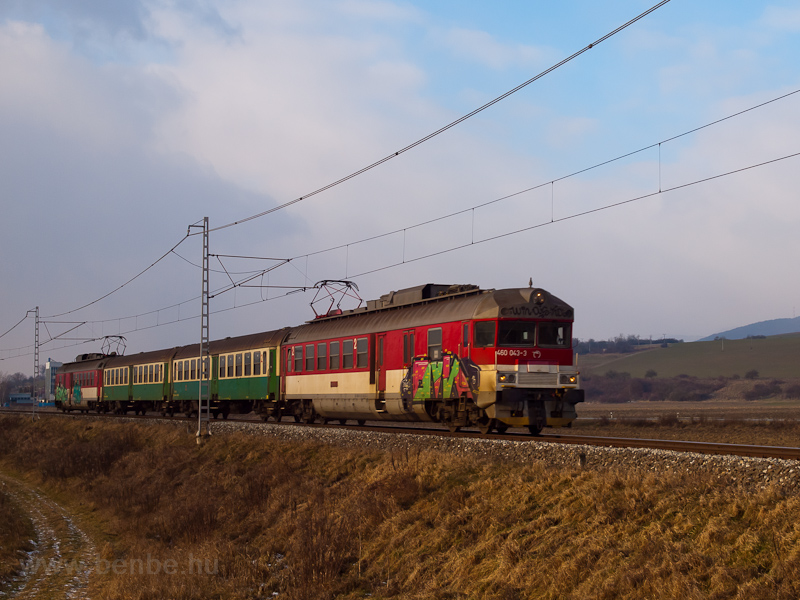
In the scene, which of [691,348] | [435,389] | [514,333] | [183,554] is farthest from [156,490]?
[691,348]

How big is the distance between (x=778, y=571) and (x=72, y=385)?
6488 cm

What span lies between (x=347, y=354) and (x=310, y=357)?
333 cm

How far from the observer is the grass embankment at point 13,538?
66.8 feet

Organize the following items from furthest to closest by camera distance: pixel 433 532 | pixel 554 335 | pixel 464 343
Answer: pixel 554 335, pixel 464 343, pixel 433 532

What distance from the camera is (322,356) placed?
28.2 metres

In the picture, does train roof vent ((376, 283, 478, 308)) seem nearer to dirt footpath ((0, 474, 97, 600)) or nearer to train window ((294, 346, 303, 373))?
train window ((294, 346, 303, 373))

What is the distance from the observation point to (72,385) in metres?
65.2

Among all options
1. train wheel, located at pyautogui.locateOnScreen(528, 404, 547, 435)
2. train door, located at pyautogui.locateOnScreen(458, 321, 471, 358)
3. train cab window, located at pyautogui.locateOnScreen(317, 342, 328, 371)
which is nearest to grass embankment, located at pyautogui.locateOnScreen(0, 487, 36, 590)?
train cab window, located at pyautogui.locateOnScreen(317, 342, 328, 371)

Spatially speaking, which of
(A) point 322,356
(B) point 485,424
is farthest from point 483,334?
(A) point 322,356

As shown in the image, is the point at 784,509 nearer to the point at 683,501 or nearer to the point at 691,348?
the point at 683,501

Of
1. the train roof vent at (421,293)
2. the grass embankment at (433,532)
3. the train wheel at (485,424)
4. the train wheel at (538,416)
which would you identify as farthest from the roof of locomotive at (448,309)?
the grass embankment at (433,532)

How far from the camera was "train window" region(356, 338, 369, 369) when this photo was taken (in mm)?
25078

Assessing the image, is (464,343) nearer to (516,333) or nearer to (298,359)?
(516,333)

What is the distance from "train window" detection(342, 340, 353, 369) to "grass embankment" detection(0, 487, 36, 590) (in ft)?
36.6
